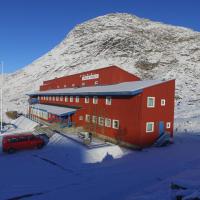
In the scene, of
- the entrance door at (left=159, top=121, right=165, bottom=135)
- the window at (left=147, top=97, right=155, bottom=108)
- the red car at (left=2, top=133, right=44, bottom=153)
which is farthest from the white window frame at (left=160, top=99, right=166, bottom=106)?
the red car at (left=2, top=133, right=44, bottom=153)

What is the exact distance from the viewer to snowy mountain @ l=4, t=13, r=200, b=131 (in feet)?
375

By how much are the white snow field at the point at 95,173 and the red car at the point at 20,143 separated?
37.0 inches

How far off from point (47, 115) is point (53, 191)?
34053 mm

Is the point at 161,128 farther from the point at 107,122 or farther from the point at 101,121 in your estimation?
the point at 101,121

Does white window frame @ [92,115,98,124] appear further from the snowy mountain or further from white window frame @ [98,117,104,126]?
the snowy mountain

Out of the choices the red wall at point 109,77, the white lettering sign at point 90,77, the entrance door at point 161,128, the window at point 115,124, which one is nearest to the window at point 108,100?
the window at point 115,124

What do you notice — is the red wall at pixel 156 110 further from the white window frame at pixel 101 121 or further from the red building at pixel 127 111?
the white window frame at pixel 101 121

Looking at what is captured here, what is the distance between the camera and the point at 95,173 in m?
20.1

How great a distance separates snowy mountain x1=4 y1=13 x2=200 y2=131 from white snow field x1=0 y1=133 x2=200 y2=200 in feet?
227

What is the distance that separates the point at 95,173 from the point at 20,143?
524 inches

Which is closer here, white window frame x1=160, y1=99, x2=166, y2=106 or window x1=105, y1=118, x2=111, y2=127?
white window frame x1=160, y1=99, x2=166, y2=106

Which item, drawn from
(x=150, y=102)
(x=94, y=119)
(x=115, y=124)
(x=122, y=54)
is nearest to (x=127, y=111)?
(x=150, y=102)

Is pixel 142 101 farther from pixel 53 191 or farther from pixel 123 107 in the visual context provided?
pixel 53 191

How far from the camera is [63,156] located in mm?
26922
